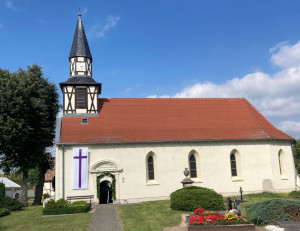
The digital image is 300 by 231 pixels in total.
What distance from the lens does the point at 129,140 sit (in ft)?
81.9

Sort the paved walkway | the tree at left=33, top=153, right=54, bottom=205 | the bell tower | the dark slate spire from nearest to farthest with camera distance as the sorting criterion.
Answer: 1. the paved walkway
2. the bell tower
3. the dark slate spire
4. the tree at left=33, top=153, right=54, bottom=205

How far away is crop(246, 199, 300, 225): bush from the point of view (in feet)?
43.4

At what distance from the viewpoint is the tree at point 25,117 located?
2391 cm

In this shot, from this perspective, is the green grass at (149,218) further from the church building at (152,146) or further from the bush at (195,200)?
the church building at (152,146)

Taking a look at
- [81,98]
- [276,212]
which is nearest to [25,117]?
[81,98]

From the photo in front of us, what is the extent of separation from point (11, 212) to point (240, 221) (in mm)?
18740

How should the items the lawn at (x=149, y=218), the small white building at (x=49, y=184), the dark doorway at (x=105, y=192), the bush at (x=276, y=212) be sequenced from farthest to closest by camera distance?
the small white building at (x=49, y=184) → the dark doorway at (x=105, y=192) → the lawn at (x=149, y=218) → the bush at (x=276, y=212)

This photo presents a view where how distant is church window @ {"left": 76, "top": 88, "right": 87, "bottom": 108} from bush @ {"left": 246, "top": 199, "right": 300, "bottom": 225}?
19.2m

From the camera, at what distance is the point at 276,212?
1332cm

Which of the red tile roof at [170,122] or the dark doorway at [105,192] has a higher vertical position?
the red tile roof at [170,122]

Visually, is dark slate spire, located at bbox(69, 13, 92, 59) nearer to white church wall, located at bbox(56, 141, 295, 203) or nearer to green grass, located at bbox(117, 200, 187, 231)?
white church wall, located at bbox(56, 141, 295, 203)

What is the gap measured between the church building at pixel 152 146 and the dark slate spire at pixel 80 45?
10cm

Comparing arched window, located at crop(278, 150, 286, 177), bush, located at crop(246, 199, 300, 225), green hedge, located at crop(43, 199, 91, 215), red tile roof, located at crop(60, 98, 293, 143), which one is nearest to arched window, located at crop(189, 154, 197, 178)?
red tile roof, located at crop(60, 98, 293, 143)

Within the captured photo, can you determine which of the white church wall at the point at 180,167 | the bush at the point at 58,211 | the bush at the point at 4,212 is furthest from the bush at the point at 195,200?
the bush at the point at 4,212
